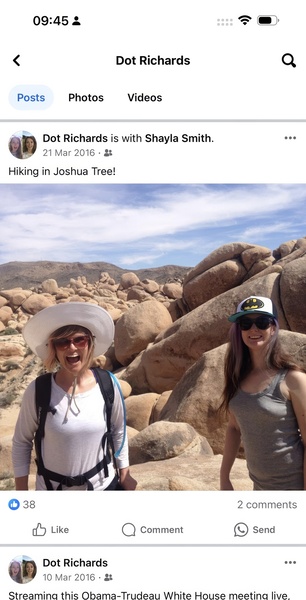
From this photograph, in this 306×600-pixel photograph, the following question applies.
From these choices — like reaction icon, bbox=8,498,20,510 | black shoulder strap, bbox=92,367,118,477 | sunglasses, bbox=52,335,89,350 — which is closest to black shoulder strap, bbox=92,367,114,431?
black shoulder strap, bbox=92,367,118,477

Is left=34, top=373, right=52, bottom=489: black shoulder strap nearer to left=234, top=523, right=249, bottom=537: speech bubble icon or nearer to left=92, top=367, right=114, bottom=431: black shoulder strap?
left=92, top=367, right=114, bottom=431: black shoulder strap

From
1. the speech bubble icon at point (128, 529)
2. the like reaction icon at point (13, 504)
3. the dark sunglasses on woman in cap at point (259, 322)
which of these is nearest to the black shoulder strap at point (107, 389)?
the speech bubble icon at point (128, 529)

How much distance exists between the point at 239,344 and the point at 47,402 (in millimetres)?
1139

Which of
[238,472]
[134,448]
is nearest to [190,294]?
[134,448]

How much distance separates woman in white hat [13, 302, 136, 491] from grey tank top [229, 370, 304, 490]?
0.69m

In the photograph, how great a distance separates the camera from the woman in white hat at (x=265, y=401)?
2.88m

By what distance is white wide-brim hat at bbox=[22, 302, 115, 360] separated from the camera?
299 cm
